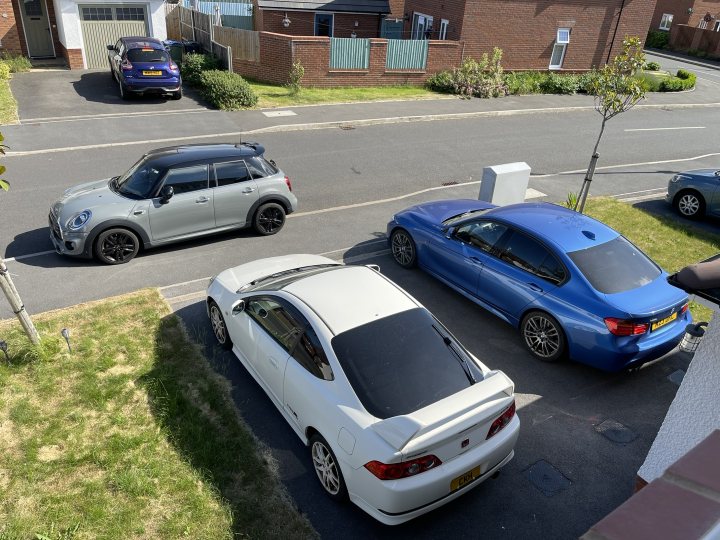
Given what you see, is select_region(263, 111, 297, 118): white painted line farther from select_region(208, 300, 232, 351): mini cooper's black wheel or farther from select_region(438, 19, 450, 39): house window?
select_region(208, 300, 232, 351): mini cooper's black wheel

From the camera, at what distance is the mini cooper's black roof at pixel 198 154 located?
9.64 m

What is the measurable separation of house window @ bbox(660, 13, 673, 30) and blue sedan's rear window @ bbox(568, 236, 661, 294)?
47.9 metres

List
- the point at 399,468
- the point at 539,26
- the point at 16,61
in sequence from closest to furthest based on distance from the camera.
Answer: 1. the point at 399,468
2. the point at 16,61
3. the point at 539,26

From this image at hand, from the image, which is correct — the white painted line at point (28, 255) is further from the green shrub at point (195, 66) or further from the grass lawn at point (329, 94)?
the green shrub at point (195, 66)

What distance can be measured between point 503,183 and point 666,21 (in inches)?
1775

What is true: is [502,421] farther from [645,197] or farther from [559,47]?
[559,47]

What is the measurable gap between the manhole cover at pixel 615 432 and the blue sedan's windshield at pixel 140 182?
744cm

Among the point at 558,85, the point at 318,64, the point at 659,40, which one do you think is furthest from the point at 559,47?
the point at 659,40

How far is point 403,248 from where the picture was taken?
950cm

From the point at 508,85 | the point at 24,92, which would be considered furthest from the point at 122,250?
the point at 508,85

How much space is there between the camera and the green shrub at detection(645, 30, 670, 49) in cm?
4472

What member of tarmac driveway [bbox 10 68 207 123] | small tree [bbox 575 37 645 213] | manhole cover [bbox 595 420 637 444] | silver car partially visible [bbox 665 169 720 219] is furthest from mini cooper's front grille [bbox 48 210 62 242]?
silver car partially visible [bbox 665 169 720 219]

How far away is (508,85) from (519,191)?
48.4 feet

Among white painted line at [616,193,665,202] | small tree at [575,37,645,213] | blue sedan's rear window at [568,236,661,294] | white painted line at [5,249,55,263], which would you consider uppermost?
small tree at [575,37,645,213]
